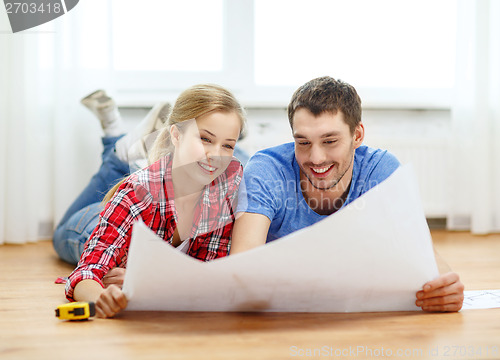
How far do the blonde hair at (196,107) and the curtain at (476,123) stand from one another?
5.73 feet

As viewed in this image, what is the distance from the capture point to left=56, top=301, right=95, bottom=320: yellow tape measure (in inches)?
38.4

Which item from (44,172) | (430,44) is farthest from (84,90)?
(430,44)

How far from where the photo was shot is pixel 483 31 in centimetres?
265

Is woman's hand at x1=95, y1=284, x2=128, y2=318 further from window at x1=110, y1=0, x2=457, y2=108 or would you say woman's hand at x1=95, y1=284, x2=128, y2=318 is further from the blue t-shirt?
window at x1=110, y1=0, x2=457, y2=108

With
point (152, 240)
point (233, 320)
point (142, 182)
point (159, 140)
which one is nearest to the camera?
point (152, 240)

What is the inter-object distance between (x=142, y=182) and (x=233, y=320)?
37 cm

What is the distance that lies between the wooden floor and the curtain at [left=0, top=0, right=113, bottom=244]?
1389 millimetres

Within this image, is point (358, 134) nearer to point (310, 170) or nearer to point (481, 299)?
point (310, 170)

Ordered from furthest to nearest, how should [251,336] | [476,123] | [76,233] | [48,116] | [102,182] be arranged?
[476,123] < [48,116] < [102,182] < [76,233] < [251,336]

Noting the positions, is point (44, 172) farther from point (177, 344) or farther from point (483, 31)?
point (483, 31)

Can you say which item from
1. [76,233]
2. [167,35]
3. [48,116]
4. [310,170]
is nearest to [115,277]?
[310,170]

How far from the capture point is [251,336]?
0.89 meters

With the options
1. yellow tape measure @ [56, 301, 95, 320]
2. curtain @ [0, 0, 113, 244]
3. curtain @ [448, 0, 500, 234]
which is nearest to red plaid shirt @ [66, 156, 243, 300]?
yellow tape measure @ [56, 301, 95, 320]

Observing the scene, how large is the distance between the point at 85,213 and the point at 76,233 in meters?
0.09
